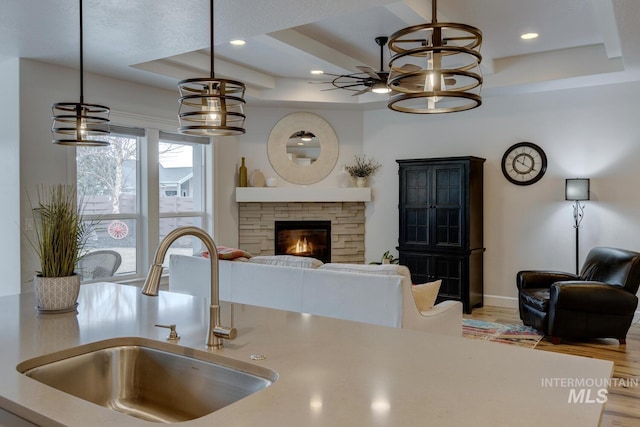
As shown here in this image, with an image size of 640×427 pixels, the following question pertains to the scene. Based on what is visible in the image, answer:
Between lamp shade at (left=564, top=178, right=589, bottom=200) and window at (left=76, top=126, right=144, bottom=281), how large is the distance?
4.88 m

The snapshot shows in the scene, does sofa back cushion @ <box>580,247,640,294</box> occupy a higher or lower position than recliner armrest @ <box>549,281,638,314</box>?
higher

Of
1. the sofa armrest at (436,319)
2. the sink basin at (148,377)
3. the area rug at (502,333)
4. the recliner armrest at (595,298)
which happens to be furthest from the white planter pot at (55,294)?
the recliner armrest at (595,298)

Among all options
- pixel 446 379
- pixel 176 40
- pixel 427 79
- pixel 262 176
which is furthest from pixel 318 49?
pixel 446 379

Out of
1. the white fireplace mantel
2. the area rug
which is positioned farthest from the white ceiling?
the area rug

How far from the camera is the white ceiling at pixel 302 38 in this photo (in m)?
3.41

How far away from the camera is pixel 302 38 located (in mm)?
4801

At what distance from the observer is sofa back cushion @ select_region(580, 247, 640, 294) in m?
4.50

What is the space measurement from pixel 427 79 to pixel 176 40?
10.4 feet

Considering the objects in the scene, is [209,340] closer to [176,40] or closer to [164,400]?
[164,400]

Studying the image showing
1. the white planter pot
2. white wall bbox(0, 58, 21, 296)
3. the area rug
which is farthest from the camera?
the area rug

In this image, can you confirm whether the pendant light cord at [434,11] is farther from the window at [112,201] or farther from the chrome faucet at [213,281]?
the window at [112,201]

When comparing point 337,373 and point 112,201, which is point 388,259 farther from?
point 337,373

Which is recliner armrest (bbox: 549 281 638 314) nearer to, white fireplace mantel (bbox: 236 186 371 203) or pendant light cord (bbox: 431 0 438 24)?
white fireplace mantel (bbox: 236 186 371 203)

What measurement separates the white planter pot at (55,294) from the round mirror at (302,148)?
5.01 meters
